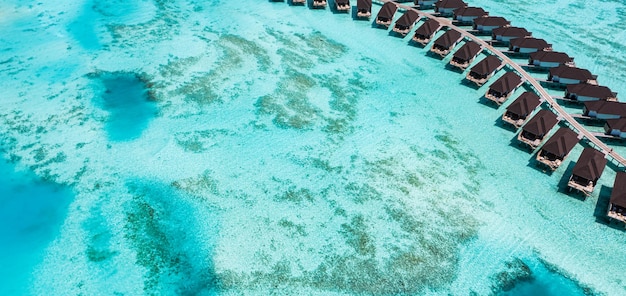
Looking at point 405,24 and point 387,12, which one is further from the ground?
point 387,12

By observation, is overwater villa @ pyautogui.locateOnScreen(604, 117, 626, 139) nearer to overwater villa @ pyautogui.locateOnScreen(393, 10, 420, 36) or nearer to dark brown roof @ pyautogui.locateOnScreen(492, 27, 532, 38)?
dark brown roof @ pyautogui.locateOnScreen(492, 27, 532, 38)

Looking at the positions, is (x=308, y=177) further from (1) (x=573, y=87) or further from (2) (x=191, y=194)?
(1) (x=573, y=87)

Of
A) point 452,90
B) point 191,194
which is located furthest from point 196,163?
point 452,90

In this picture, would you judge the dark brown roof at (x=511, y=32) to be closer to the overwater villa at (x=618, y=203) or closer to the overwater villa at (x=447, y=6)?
the overwater villa at (x=447, y=6)

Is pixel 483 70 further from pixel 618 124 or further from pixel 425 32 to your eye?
pixel 618 124

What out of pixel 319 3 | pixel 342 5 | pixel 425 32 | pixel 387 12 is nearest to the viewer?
Result: pixel 425 32

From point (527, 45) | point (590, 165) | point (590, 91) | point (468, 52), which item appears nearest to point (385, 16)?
point (468, 52)
